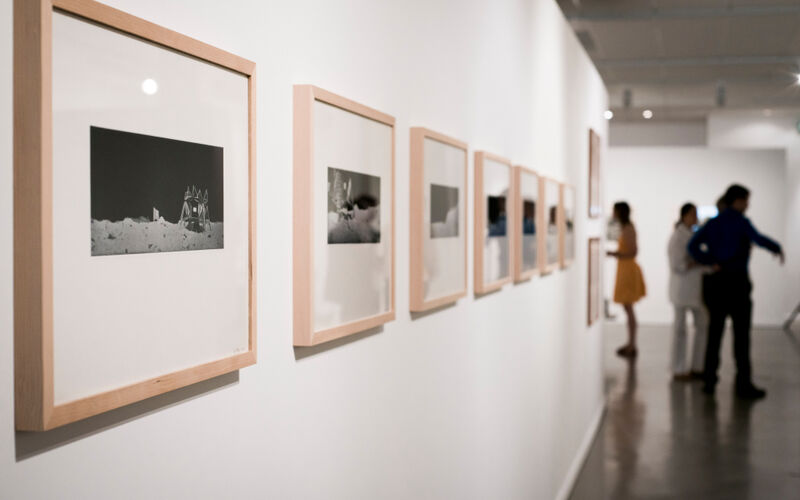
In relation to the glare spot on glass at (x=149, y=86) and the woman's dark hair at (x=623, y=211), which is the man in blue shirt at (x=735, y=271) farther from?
the glare spot on glass at (x=149, y=86)

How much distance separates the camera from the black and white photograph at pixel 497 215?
3.25 m

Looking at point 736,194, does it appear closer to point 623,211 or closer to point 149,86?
point 623,211

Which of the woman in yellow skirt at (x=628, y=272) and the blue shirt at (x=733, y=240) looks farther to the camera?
the woman in yellow skirt at (x=628, y=272)

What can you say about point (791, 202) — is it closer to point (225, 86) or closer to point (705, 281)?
point (705, 281)

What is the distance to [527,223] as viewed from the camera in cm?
397

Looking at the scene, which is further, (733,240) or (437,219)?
(733,240)

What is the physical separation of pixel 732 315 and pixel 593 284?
Result: 2367 mm

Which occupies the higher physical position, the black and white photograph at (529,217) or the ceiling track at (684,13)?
the ceiling track at (684,13)

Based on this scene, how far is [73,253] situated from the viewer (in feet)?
3.38

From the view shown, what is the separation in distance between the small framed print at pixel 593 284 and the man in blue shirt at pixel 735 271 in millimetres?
1631

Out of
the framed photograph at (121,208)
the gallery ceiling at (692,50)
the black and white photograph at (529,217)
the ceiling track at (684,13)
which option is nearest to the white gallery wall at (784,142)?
the gallery ceiling at (692,50)

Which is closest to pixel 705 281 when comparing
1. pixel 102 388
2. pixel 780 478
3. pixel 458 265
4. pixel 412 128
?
pixel 780 478

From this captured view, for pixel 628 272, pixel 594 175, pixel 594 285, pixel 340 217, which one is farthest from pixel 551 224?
pixel 628 272

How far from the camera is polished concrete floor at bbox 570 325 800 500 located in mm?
5480
